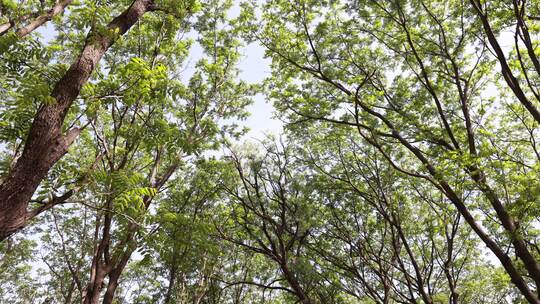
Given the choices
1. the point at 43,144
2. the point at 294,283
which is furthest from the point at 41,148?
the point at 294,283

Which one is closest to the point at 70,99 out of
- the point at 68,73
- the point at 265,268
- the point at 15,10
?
the point at 68,73

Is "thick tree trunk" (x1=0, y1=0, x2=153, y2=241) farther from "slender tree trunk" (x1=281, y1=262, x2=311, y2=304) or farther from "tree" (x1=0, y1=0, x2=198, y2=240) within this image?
"slender tree trunk" (x1=281, y1=262, x2=311, y2=304)

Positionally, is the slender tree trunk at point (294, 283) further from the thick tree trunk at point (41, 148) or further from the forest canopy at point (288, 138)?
the thick tree trunk at point (41, 148)

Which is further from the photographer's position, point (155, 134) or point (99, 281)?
point (99, 281)

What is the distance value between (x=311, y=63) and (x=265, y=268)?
425 inches

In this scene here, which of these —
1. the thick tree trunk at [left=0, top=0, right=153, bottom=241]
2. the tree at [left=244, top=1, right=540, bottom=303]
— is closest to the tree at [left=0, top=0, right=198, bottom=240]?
the thick tree trunk at [left=0, top=0, right=153, bottom=241]

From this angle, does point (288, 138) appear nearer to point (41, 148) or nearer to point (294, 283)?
point (294, 283)

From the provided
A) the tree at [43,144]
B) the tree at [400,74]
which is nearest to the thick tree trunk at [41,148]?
the tree at [43,144]

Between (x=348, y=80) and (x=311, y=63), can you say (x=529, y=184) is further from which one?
(x=311, y=63)

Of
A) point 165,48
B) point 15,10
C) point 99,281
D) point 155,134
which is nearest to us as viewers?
point 155,134

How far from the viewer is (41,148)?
298 centimetres

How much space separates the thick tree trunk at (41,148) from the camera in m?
2.79

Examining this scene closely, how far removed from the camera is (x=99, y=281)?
22.9 feet

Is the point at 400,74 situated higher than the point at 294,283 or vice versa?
the point at 400,74
